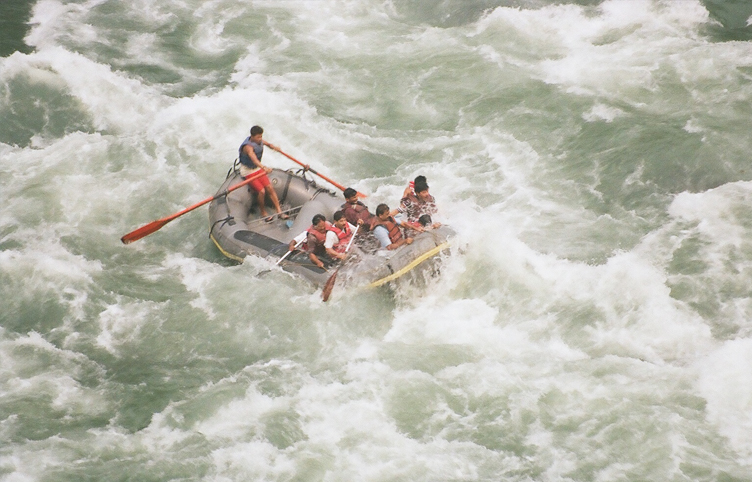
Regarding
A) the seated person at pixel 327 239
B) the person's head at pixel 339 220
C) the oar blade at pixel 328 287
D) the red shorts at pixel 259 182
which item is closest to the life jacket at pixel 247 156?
the red shorts at pixel 259 182

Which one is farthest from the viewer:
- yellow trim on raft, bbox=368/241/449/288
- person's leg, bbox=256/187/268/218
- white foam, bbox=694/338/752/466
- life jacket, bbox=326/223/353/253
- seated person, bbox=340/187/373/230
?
person's leg, bbox=256/187/268/218

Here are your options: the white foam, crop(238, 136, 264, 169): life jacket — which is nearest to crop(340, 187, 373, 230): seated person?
crop(238, 136, 264, 169): life jacket

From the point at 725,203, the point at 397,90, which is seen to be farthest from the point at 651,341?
the point at 397,90

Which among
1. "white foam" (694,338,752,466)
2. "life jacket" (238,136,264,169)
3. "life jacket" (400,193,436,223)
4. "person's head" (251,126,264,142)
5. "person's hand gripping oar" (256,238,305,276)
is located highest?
"person's head" (251,126,264,142)

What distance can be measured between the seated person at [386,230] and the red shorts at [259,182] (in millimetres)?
2136

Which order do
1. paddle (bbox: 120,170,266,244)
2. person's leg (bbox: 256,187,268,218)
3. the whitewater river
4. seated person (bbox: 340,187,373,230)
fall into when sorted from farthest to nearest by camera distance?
1. person's leg (bbox: 256,187,268,218)
2. paddle (bbox: 120,170,266,244)
3. seated person (bbox: 340,187,373,230)
4. the whitewater river

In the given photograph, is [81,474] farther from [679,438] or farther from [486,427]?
[679,438]

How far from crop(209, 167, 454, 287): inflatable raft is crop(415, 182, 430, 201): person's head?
0.56 meters

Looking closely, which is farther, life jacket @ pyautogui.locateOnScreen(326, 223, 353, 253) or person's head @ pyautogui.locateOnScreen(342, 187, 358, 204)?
person's head @ pyautogui.locateOnScreen(342, 187, 358, 204)

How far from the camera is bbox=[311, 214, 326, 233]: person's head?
1052 cm

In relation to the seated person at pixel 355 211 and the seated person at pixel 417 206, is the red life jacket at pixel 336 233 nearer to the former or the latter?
the seated person at pixel 355 211

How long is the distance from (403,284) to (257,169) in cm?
311

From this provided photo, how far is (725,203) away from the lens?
11.7 metres

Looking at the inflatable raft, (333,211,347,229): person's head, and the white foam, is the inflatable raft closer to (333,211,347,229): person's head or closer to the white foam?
(333,211,347,229): person's head
